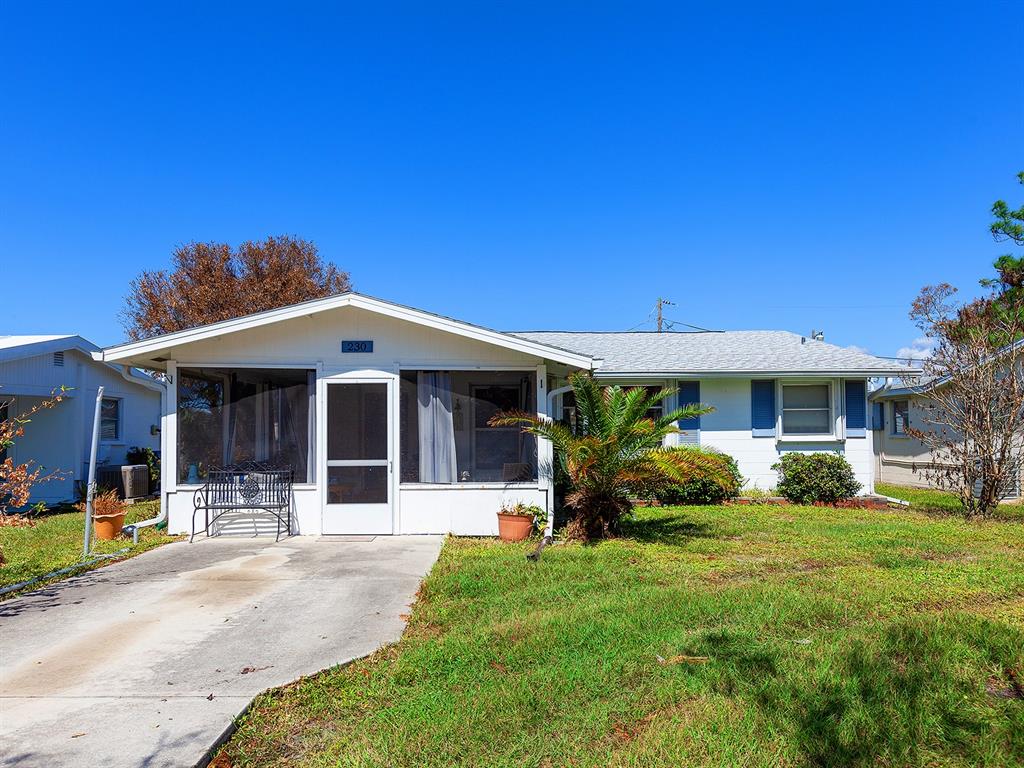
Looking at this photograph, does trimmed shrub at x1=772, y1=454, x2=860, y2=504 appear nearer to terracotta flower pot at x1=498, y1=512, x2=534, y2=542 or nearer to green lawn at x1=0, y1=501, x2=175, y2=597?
terracotta flower pot at x1=498, y1=512, x2=534, y2=542

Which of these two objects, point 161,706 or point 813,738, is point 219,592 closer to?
point 161,706

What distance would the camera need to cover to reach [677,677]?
4.11 meters

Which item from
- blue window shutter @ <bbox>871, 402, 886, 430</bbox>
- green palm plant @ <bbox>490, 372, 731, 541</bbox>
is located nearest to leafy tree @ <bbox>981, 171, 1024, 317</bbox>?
blue window shutter @ <bbox>871, 402, 886, 430</bbox>

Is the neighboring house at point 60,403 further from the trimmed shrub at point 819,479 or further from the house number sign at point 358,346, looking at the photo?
the trimmed shrub at point 819,479

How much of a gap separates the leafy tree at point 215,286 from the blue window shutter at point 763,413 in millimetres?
17454

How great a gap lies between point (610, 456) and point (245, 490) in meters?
5.21

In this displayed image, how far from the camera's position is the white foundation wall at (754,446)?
14.5 m

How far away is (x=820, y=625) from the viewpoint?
515 cm

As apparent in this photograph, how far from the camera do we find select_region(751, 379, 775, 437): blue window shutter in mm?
14617

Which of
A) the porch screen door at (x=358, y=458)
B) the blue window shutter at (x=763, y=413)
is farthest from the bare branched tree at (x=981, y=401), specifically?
the porch screen door at (x=358, y=458)

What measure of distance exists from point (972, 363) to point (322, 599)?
442 inches

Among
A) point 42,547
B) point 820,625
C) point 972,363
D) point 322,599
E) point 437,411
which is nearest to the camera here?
point 820,625

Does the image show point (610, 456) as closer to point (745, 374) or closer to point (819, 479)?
point (745, 374)

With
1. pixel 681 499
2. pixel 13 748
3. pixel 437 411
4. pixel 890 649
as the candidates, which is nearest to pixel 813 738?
pixel 890 649
